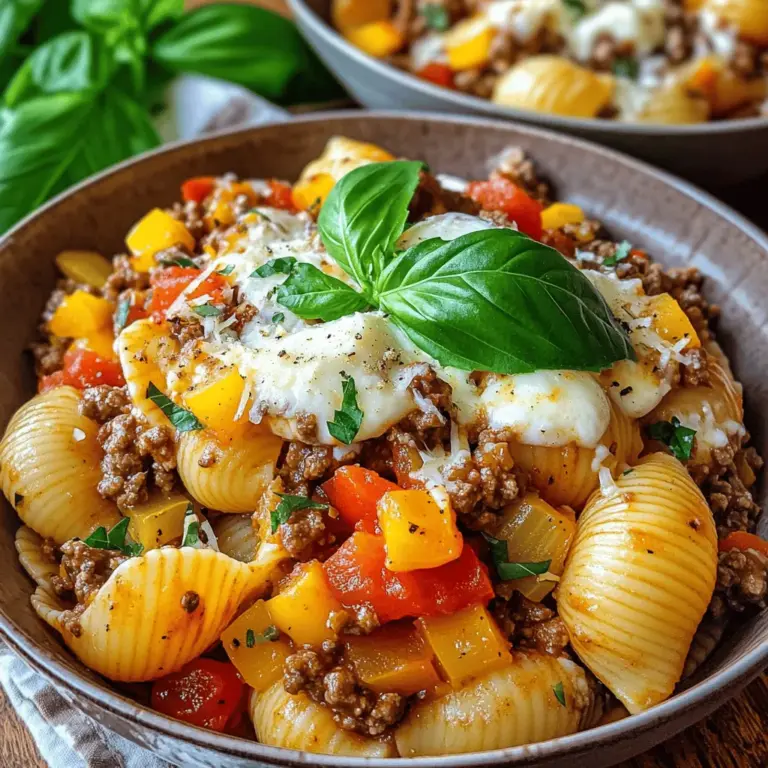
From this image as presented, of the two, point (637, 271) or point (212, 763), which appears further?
point (637, 271)

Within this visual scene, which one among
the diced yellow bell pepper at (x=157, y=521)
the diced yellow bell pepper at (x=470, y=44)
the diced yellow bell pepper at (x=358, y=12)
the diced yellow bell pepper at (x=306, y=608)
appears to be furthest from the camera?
the diced yellow bell pepper at (x=358, y=12)

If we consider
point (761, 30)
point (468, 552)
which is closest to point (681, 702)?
point (468, 552)

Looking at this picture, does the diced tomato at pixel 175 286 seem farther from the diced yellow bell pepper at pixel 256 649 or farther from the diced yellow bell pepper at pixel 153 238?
the diced yellow bell pepper at pixel 256 649

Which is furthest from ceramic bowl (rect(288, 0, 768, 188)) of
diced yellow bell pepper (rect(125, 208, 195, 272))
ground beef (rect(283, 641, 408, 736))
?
ground beef (rect(283, 641, 408, 736))

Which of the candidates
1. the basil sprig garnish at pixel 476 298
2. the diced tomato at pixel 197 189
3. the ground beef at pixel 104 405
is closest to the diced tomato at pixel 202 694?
the ground beef at pixel 104 405

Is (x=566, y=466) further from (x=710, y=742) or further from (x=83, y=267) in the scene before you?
(x=83, y=267)

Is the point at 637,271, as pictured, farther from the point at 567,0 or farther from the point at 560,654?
the point at 567,0

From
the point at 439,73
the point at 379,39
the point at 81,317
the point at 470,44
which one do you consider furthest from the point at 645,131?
the point at 81,317
